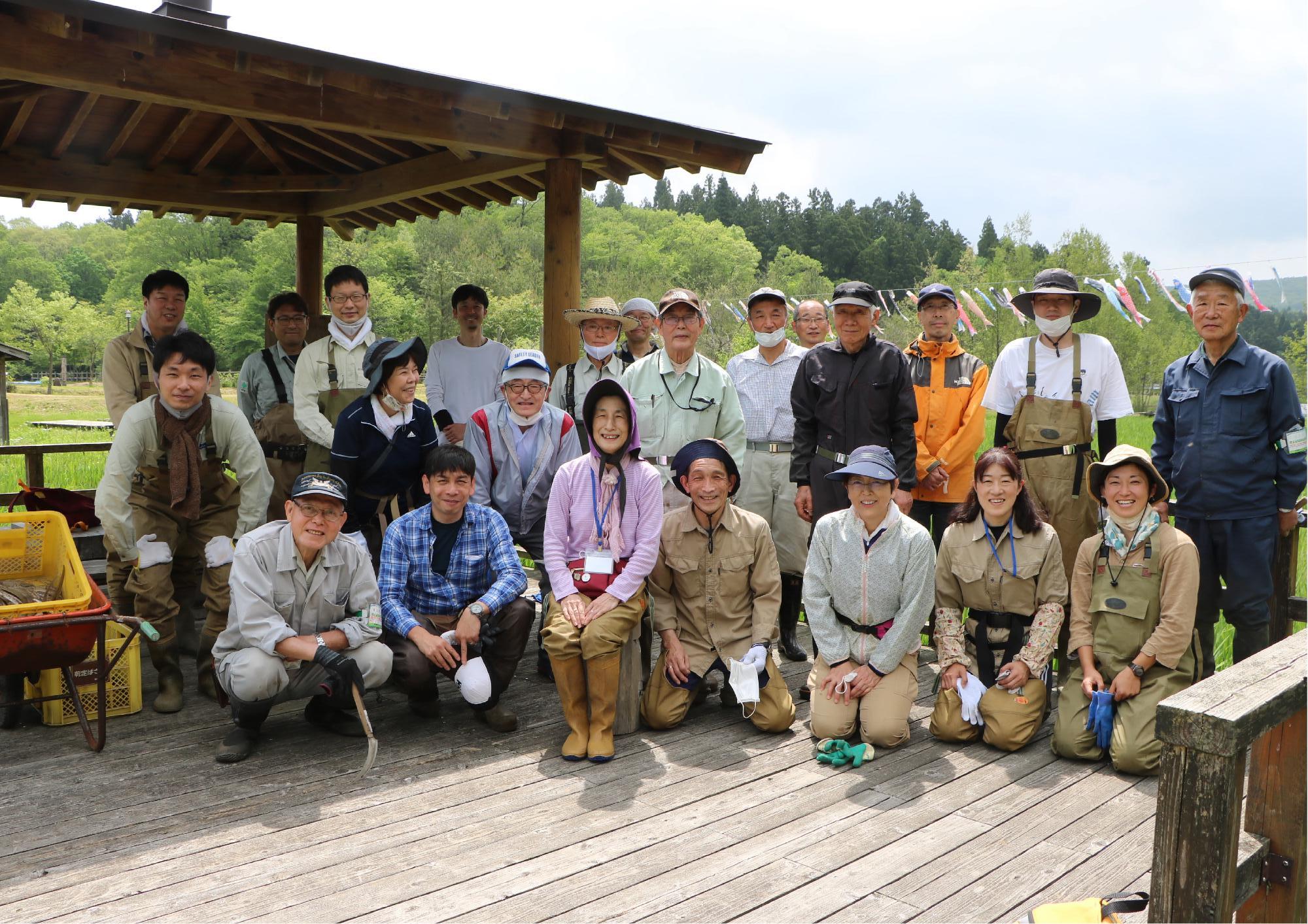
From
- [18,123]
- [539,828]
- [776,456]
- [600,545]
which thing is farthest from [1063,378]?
[18,123]

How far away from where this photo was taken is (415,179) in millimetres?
7320

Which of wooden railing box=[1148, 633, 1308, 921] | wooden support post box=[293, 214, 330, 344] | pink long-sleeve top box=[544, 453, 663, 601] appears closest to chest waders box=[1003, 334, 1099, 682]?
pink long-sleeve top box=[544, 453, 663, 601]

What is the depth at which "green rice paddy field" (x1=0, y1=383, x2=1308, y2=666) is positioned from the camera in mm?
14793

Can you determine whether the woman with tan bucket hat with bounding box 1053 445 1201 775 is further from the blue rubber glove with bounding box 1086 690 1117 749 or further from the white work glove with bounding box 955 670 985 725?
the white work glove with bounding box 955 670 985 725

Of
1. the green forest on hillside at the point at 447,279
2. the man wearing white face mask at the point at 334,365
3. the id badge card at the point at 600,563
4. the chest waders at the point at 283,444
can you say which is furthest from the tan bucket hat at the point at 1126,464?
the green forest on hillside at the point at 447,279

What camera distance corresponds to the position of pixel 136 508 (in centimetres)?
459

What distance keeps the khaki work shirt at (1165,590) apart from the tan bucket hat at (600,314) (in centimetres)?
267

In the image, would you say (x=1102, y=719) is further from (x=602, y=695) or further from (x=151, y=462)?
(x=151, y=462)

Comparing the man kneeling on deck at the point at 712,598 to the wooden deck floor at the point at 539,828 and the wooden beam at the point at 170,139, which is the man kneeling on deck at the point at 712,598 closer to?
the wooden deck floor at the point at 539,828

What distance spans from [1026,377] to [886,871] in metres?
2.77

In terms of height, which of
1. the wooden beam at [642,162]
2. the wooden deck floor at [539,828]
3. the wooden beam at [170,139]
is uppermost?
the wooden beam at [170,139]

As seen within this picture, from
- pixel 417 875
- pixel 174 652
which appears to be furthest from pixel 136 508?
pixel 417 875

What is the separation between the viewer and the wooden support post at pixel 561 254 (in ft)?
20.0

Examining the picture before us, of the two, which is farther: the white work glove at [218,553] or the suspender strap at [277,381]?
the suspender strap at [277,381]
